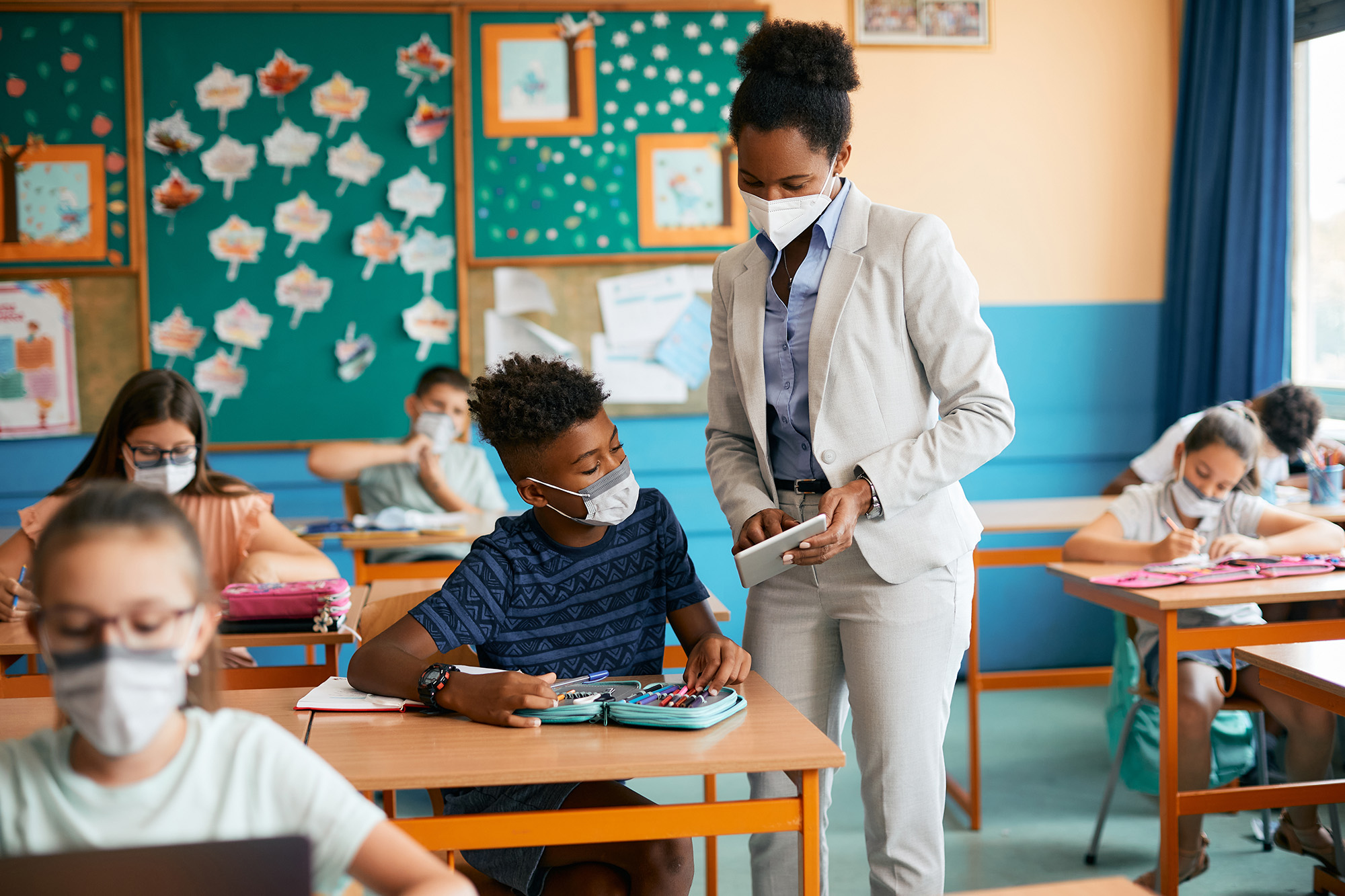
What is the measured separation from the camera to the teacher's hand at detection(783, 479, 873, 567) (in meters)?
1.52

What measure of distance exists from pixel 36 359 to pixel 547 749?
133 inches

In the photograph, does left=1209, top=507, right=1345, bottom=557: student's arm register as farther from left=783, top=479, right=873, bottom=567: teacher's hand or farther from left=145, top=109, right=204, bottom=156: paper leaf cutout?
left=145, top=109, right=204, bottom=156: paper leaf cutout

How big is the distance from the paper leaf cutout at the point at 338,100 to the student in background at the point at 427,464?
1.07 metres

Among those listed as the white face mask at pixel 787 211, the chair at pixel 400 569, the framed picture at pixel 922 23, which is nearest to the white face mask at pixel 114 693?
the white face mask at pixel 787 211

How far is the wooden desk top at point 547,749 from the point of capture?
50.5 inches

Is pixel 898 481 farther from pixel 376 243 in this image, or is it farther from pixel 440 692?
pixel 376 243

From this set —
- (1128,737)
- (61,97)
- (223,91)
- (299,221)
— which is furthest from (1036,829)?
(61,97)

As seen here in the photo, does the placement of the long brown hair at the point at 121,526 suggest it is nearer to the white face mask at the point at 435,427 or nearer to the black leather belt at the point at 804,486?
the black leather belt at the point at 804,486

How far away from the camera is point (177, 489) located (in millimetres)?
2459

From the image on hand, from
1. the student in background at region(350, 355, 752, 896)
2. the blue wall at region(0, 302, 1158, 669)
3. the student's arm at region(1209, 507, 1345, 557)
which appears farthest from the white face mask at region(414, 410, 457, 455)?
the student's arm at region(1209, 507, 1345, 557)

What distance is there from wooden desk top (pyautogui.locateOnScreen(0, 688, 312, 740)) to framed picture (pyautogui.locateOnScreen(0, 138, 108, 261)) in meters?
2.74

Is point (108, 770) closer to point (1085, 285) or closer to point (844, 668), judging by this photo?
point (844, 668)

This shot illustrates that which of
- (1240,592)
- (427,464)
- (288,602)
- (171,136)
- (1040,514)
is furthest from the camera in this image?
(171,136)

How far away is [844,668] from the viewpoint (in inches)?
67.7
